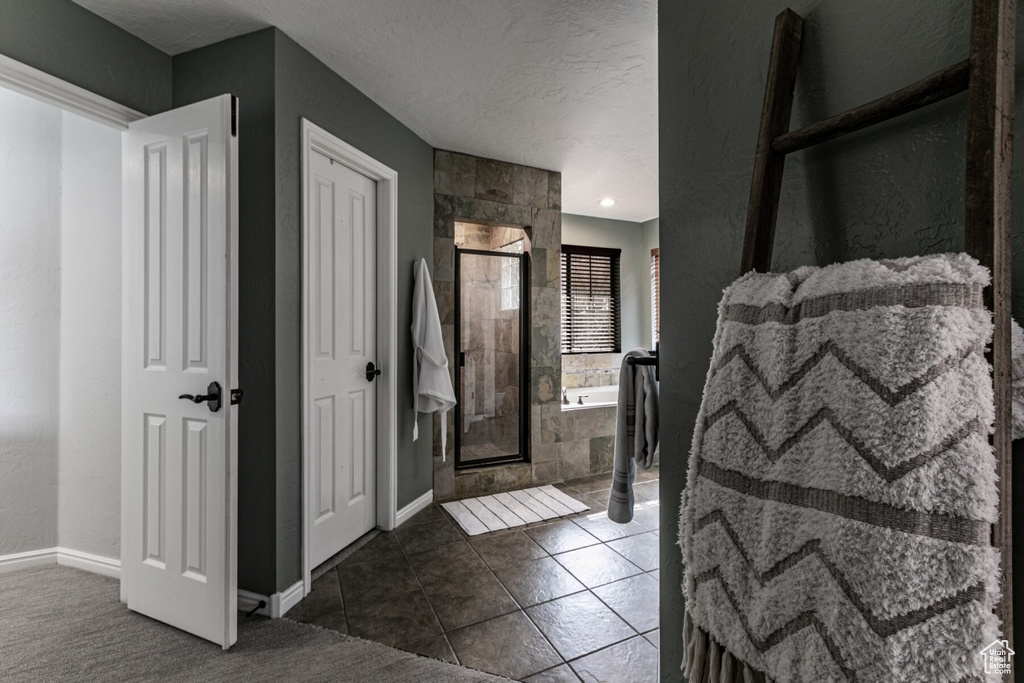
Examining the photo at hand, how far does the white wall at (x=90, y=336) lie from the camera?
2256 mm

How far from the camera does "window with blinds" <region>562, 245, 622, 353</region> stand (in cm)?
486

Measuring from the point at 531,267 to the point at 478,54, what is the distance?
1.71 meters

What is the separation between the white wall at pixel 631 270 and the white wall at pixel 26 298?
160 inches

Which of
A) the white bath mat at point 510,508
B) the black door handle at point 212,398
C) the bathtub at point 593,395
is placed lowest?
the white bath mat at point 510,508

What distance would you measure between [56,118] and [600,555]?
3490mm

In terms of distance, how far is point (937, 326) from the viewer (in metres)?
0.62

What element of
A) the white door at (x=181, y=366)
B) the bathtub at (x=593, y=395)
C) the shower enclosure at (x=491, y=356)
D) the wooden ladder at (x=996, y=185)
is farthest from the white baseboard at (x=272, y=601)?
the bathtub at (x=593, y=395)

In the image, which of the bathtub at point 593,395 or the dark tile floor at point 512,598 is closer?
the dark tile floor at point 512,598

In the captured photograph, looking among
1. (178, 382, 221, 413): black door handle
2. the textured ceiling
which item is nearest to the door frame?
the textured ceiling

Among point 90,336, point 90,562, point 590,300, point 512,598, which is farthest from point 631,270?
point 90,562

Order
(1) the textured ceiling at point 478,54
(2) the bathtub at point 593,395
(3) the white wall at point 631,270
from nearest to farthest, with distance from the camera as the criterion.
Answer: (1) the textured ceiling at point 478,54, (2) the bathtub at point 593,395, (3) the white wall at point 631,270

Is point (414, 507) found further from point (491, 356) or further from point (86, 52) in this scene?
point (86, 52)

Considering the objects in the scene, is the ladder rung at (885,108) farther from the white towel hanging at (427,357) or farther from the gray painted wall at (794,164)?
the white towel hanging at (427,357)
